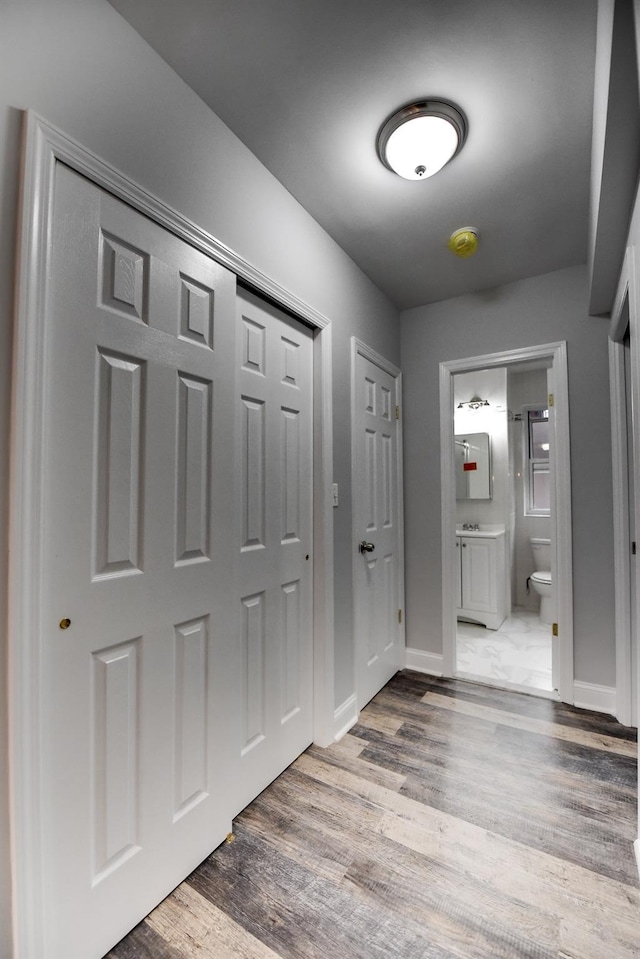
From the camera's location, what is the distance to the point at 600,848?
55.9 inches

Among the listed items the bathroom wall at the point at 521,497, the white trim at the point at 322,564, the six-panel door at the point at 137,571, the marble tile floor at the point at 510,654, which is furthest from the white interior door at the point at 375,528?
the bathroom wall at the point at 521,497

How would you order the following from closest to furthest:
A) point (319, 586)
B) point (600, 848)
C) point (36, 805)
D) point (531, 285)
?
point (36, 805), point (600, 848), point (319, 586), point (531, 285)

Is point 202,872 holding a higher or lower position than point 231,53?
lower

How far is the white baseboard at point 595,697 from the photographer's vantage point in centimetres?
228

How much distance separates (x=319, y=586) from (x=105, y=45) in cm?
196

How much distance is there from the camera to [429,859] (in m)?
1.38

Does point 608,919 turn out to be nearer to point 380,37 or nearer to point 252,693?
point 252,693

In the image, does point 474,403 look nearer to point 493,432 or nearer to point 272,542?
point 493,432

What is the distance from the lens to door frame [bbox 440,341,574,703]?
7.86 feet

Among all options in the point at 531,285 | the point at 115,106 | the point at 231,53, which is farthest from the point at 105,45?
the point at 531,285

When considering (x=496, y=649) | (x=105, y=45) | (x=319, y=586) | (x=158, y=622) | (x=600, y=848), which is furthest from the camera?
(x=496, y=649)

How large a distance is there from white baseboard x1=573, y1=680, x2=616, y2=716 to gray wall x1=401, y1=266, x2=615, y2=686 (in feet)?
0.13

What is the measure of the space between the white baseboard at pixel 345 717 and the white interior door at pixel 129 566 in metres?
0.70

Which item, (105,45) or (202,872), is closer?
(105,45)
